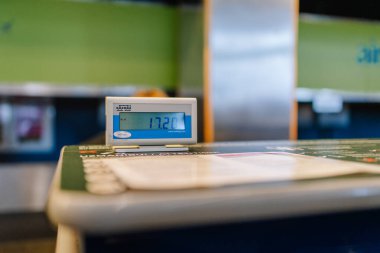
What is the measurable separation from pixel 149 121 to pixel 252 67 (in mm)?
1772

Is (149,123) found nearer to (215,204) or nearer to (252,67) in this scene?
(215,204)

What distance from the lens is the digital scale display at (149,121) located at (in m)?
0.85

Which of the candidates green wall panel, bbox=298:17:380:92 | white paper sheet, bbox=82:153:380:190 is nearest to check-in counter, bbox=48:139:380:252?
white paper sheet, bbox=82:153:380:190

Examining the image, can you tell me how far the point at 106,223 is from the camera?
1.28 ft

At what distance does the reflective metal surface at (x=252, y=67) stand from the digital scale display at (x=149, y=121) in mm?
1591

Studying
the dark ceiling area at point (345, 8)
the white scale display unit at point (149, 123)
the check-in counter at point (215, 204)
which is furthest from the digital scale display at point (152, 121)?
the dark ceiling area at point (345, 8)

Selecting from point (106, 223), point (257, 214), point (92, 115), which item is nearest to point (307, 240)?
point (257, 214)

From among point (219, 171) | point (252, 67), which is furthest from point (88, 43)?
point (219, 171)

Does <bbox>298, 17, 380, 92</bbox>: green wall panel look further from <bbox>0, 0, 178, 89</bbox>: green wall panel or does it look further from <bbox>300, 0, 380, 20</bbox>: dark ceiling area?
<bbox>0, 0, 178, 89</bbox>: green wall panel

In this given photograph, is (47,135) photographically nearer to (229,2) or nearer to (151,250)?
(229,2)

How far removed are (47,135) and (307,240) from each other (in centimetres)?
263

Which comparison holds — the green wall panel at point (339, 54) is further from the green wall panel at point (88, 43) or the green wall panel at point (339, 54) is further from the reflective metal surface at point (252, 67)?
the green wall panel at point (88, 43)

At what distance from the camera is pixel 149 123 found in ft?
2.89

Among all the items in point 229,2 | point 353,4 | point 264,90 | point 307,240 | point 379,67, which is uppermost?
point 353,4
